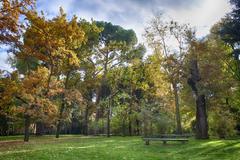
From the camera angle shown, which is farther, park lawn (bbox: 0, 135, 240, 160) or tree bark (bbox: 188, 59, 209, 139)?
tree bark (bbox: 188, 59, 209, 139)

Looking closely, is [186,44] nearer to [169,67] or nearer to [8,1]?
[169,67]

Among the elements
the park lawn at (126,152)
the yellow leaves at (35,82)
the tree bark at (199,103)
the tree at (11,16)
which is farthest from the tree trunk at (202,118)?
the tree at (11,16)

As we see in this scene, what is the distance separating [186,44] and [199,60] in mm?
3491

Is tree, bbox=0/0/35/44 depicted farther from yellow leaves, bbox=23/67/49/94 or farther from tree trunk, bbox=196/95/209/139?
tree trunk, bbox=196/95/209/139

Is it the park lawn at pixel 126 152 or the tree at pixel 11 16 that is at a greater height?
the tree at pixel 11 16

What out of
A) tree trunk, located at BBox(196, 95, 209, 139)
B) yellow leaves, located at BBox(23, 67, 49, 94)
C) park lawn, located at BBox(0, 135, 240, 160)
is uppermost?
yellow leaves, located at BBox(23, 67, 49, 94)

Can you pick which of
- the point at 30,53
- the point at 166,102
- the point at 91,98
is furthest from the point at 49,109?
the point at 91,98

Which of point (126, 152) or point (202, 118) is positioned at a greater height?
point (202, 118)

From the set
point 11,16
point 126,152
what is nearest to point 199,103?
point 126,152

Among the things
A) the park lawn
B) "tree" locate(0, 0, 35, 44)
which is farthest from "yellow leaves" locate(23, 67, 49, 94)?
"tree" locate(0, 0, 35, 44)

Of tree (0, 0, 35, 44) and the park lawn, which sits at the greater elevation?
tree (0, 0, 35, 44)

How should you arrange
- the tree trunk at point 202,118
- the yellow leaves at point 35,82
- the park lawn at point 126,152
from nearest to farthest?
the park lawn at point 126,152 < the yellow leaves at point 35,82 < the tree trunk at point 202,118

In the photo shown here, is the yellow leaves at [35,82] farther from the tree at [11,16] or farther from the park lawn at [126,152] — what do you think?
the tree at [11,16]

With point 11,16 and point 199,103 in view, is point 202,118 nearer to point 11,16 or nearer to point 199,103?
point 199,103
